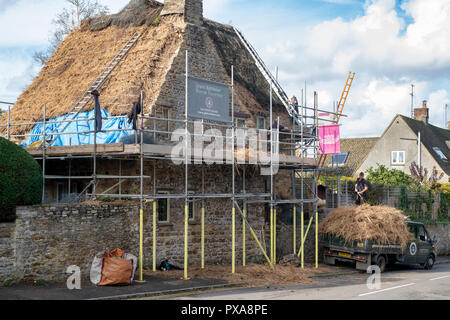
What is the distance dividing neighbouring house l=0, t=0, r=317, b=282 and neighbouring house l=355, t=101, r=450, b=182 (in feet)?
63.4

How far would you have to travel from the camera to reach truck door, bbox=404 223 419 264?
68.2ft

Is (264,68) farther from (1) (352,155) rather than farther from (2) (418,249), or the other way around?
(1) (352,155)

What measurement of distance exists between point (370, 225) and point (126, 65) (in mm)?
10766

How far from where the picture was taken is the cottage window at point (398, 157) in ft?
138

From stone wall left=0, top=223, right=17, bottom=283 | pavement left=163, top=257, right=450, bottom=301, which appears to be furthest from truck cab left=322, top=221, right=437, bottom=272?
stone wall left=0, top=223, right=17, bottom=283

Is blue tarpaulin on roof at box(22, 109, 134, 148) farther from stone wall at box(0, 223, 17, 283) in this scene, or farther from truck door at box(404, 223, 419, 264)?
truck door at box(404, 223, 419, 264)

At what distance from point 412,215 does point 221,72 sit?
543 inches

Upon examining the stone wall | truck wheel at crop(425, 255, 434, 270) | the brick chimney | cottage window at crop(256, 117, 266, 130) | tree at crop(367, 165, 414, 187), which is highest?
the brick chimney

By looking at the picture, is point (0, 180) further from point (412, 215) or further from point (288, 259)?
point (412, 215)

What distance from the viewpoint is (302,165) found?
20.7 meters

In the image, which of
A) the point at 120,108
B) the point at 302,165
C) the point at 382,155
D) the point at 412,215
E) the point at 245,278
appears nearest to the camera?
the point at 245,278

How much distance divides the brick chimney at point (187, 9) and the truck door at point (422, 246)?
1219cm

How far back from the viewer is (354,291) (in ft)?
49.4

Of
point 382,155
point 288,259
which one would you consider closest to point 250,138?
point 288,259
